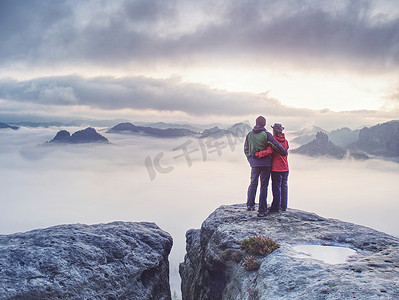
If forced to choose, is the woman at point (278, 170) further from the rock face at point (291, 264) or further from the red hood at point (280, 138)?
the rock face at point (291, 264)

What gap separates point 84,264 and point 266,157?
11.3 meters

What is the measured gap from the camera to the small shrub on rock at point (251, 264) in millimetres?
12521

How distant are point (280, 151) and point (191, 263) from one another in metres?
12.3

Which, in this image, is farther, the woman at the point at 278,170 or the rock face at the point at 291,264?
the woman at the point at 278,170

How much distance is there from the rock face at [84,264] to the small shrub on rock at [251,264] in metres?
6.61

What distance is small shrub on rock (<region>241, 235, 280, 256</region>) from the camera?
13038mm

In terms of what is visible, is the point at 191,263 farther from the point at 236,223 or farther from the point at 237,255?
the point at 237,255

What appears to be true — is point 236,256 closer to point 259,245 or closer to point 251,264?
point 259,245

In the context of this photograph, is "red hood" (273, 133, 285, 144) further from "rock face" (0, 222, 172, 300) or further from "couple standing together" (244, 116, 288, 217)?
"rock face" (0, 222, 172, 300)

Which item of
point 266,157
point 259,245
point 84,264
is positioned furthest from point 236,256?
point 84,264

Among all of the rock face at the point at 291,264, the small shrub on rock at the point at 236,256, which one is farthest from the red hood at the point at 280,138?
the small shrub on rock at the point at 236,256

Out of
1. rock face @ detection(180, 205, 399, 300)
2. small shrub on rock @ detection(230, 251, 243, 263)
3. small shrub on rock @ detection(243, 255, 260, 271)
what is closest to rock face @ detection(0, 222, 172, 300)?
rock face @ detection(180, 205, 399, 300)

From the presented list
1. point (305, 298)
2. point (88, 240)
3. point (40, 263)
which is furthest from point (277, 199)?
point (40, 263)

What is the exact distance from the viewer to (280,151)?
1705 cm
